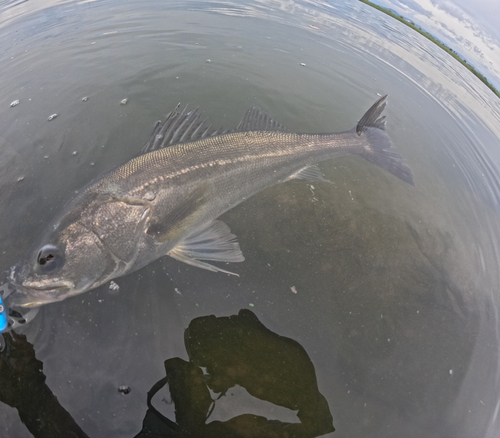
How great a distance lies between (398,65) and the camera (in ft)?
20.1

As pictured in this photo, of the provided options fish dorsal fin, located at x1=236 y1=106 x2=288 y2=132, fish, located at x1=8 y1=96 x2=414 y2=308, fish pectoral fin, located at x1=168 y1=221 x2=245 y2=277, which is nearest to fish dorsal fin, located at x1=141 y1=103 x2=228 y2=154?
fish, located at x1=8 y1=96 x2=414 y2=308

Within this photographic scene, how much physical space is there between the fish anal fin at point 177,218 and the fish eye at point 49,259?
0.64 metres

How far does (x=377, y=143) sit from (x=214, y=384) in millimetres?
3077

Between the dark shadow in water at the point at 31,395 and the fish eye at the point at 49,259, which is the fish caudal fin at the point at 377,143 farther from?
the dark shadow in water at the point at 31,395

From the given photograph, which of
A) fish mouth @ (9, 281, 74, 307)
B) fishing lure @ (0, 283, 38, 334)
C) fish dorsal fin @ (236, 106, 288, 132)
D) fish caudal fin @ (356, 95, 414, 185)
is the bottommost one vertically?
fishing lure @ (0, 283, 38, 334)

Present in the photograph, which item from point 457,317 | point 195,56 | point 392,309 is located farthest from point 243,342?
point 195,56

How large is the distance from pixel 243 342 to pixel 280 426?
635 mm

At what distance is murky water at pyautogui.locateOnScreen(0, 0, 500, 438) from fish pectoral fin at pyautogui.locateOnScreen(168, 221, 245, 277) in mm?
301

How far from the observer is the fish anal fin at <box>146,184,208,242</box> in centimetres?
241

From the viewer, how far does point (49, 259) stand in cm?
199

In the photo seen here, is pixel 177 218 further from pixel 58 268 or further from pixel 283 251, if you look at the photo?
pixel 283 251

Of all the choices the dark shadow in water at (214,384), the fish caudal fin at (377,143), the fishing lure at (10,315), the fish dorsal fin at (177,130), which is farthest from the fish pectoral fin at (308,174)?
the fishing lure at (10,315)

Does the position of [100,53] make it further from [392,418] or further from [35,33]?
[392,418]

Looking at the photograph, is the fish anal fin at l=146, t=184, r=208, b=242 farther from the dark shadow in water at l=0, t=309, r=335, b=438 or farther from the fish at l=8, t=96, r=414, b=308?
the dark shadow in water at l=0, t=309, r=335, b=438
